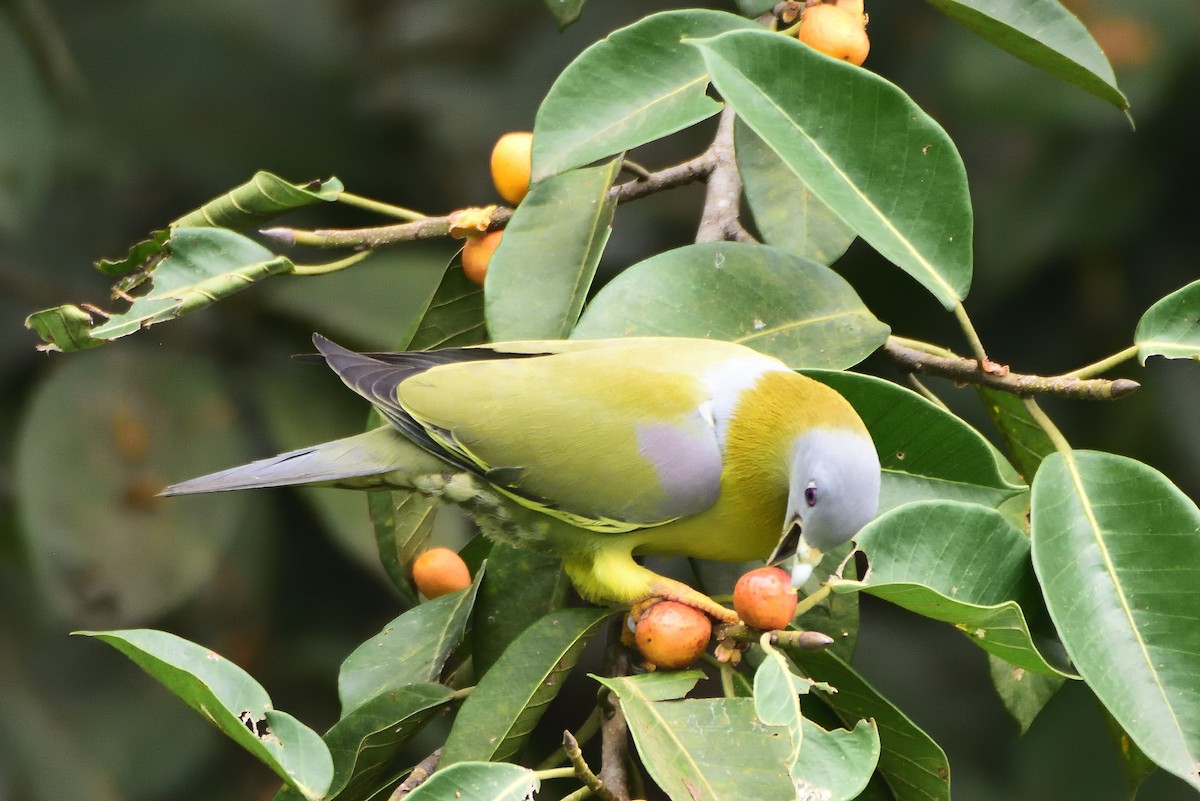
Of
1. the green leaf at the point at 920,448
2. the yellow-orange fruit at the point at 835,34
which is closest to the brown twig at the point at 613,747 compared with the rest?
the green leaf at the point at 920,448

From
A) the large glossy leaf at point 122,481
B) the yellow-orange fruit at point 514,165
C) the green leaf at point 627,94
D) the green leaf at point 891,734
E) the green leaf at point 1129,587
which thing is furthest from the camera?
the large glossy leaf at point 122,481

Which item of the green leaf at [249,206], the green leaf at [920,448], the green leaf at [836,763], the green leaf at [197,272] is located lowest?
the green leaf at [836,763]

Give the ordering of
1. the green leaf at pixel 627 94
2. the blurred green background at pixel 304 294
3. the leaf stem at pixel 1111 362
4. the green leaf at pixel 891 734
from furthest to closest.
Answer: the blurred green background at pixel 304 294, the green leaf at pixel 627 94, the leaf stem at pixel 1111 362, the green leaf at pixel 891 734

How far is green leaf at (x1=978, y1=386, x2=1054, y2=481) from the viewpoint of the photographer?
1.83 metres

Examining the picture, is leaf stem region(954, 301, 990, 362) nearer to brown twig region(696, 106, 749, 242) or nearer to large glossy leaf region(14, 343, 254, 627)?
brown twig region(696, 106, 749, 242)

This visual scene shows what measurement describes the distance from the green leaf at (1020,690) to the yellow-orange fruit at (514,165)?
100 cm

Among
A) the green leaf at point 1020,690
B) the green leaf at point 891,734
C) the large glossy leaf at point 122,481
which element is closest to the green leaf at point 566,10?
the green leaf at point 891,734

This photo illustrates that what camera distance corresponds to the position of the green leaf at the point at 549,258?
5.98 feet

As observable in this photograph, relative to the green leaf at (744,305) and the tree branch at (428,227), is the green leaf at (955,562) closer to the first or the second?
the green leaf at (744,305)

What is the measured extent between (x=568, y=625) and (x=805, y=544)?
1.13 ft

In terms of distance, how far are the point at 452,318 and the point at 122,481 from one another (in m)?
1.13

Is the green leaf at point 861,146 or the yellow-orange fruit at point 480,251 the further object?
the yellow-orange fruit at point 480,251

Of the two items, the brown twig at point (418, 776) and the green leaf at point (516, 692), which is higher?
the green leaf at point (516, 692)

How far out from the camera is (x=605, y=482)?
73.4 inches
